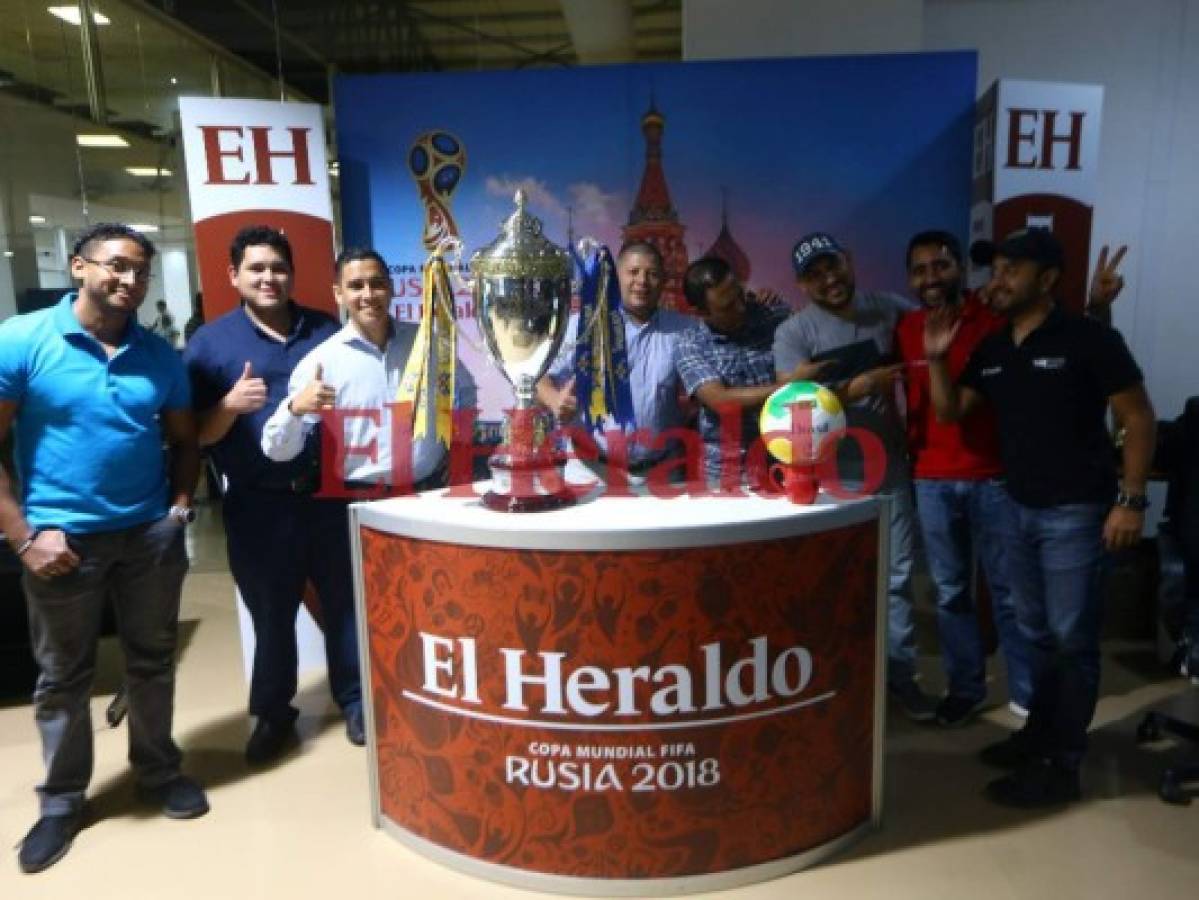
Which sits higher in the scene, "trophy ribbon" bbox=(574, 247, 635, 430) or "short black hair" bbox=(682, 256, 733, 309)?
"short black hair" bbox=(682, 256, 733, 309)

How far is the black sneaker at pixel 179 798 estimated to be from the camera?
218 cm

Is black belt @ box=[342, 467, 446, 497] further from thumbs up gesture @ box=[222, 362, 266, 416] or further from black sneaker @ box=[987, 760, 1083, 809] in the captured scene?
black sneaker @ box=[987, 760, 1083, 809]

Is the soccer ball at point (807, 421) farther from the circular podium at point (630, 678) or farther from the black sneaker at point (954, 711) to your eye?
the black sneaker at point (954, 711)

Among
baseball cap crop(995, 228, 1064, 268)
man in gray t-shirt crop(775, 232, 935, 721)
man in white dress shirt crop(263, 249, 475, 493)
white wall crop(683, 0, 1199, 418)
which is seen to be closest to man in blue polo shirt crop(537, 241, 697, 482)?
man in gray t-shirt crop(775, 232, 935, 721)

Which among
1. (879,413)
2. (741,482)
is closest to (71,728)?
(741,482)

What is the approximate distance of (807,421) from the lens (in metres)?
1.78

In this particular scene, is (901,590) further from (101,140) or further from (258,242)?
(101,140)

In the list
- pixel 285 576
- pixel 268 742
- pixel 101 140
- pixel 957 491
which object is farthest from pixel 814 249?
pixel 101 140

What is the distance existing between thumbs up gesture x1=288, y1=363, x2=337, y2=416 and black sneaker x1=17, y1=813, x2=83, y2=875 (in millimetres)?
1132

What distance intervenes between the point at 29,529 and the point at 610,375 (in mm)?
1372

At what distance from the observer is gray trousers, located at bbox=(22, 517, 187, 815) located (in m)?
2.01

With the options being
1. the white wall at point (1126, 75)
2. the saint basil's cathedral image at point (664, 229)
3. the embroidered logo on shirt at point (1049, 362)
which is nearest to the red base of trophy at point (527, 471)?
the embroidered logo on shirt at point (1049, 362)

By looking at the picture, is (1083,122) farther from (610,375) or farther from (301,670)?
(301,670)

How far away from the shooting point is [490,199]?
3.36m
